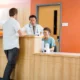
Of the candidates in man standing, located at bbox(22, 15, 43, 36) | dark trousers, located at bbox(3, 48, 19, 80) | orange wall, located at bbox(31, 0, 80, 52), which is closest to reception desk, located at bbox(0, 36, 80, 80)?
dark trousers, located at bbox(3, 48, 19, 80)

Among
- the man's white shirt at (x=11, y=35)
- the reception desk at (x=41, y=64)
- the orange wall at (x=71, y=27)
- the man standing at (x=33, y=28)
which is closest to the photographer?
the reception desk at (x=41, y=64)

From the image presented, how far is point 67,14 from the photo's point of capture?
6566 mm

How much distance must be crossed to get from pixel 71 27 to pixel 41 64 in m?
2.89

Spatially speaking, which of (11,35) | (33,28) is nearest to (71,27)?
(33,28)

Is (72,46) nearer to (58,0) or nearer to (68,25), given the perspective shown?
(68,25)

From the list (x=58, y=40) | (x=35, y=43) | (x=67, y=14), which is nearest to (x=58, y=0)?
(x=67, y=14)

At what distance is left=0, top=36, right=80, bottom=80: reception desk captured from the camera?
3.59 meters

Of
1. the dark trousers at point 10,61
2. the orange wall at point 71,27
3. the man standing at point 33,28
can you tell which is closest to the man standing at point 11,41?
the dark trousers at point 10,61

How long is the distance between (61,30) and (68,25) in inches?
10.4

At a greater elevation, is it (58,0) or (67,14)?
(58,0)

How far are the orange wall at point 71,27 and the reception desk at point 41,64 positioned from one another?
257 cm

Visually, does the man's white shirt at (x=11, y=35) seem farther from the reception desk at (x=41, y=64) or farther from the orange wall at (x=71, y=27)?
the orange wall at (x=71, y=27)

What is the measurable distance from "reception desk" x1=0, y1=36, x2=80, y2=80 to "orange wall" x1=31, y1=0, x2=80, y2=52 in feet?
8.42

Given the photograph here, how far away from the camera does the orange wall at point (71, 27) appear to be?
252 inches
